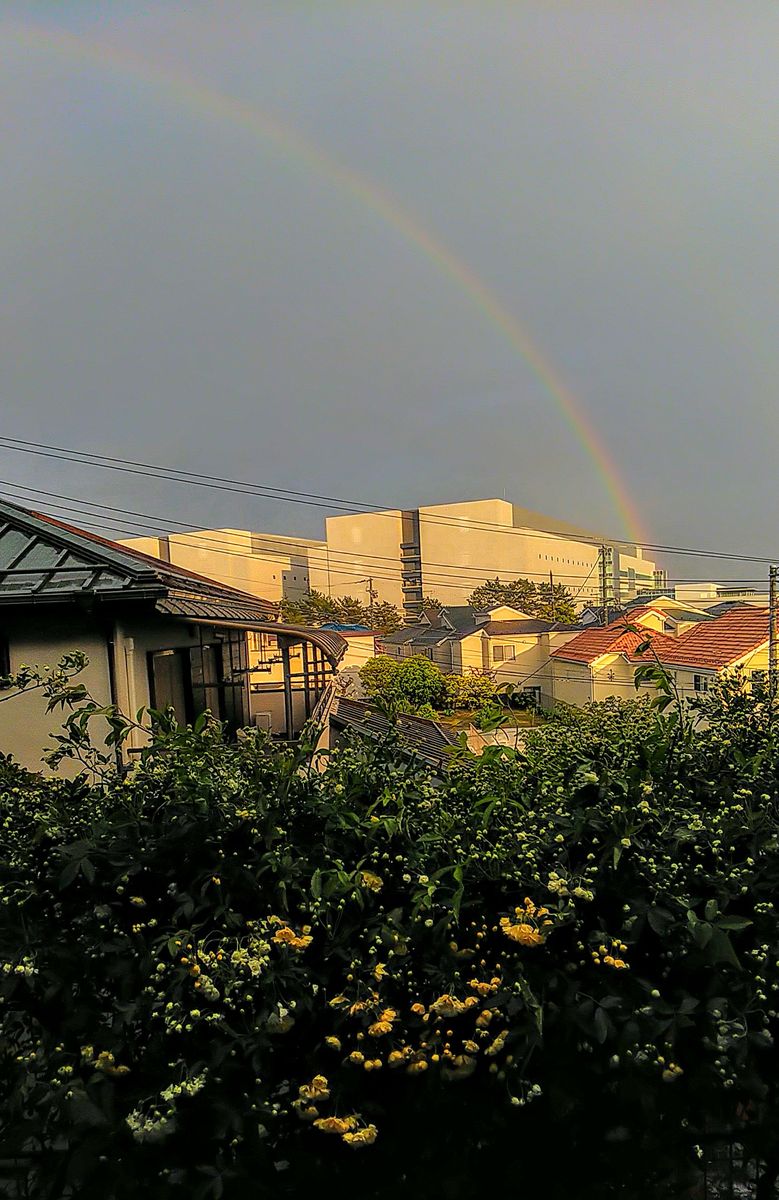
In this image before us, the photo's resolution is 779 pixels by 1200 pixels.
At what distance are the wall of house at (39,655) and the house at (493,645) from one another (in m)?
21.5

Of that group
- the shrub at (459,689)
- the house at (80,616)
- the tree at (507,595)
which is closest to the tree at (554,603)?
the tree at (507,595)

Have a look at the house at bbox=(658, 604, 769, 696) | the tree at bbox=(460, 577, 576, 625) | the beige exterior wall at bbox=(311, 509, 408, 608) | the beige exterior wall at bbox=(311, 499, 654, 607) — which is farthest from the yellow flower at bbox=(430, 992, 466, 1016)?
the beige exterior wall at bbox=(311, 509, 408, 608)

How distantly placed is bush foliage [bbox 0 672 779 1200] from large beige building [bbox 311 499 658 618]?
6758cm

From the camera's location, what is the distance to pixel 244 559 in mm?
77062

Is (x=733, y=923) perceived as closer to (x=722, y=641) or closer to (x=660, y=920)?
(x=660, y=920)

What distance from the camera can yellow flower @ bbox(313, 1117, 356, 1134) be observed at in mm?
1275

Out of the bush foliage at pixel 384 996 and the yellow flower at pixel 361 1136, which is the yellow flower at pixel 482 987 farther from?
the yellow flower at pixel 361 1136

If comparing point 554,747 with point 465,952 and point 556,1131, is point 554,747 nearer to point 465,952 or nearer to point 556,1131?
point 465,952

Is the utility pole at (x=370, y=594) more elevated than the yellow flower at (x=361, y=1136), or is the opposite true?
the yellow flower at (x=361, y=1136)

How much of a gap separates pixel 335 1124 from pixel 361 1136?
0.05m

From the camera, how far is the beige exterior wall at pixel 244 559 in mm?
76250

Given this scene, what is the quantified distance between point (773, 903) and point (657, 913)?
0.29 metres

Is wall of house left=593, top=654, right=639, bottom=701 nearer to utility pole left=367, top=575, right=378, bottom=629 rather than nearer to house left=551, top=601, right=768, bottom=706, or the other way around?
house left=551, top=601, right=768, bottom=706

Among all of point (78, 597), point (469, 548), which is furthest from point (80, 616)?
point (469, 548)
